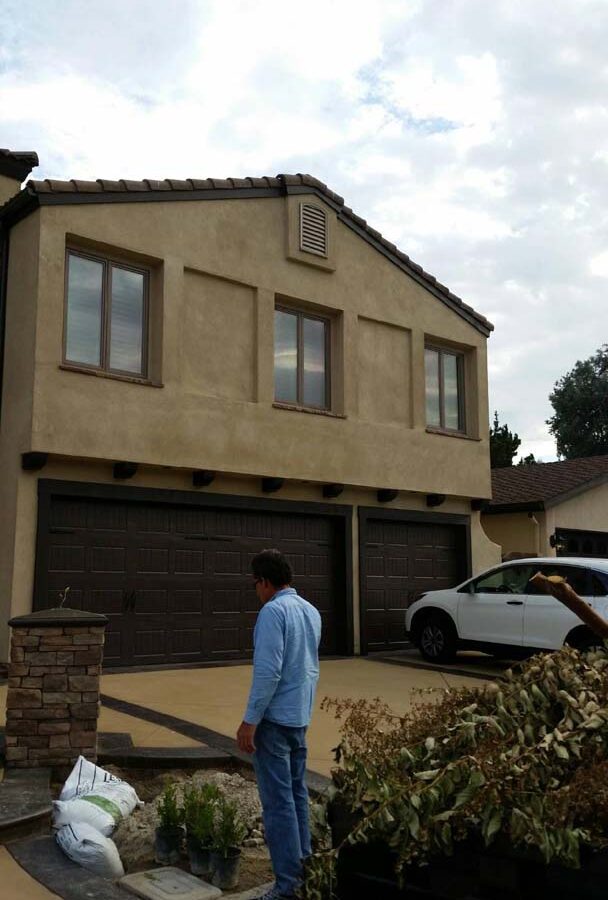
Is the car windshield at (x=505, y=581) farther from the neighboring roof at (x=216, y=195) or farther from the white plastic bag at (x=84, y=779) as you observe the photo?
the white plastic bag at (x=84, y=779)

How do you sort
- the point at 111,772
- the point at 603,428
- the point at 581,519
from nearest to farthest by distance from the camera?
the point at 111,772
the point at 581,519
the point at 603,428

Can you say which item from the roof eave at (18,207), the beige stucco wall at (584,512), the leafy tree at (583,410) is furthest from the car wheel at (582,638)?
the leafy tree at (583,410)

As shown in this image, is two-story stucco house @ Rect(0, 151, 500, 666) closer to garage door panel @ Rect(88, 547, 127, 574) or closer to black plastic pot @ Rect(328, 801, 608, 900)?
garage door panel @ Rect(88, 547, 127, 574)

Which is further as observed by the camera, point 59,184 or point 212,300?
point 212,300

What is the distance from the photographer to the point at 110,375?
472 inches

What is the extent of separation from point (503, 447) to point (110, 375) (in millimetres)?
27913

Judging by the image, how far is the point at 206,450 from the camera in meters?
12.9

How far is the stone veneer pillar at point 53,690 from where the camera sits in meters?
6.45

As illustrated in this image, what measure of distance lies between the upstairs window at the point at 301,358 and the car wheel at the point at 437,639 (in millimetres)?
3965

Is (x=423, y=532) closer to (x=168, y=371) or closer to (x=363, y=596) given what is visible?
(x=363, y=596)

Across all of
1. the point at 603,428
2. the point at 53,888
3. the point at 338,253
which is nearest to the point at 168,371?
the point at 338,253

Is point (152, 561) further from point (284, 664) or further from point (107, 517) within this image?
point (284, 664)

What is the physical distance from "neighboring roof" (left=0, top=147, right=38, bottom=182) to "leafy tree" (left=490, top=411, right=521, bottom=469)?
26.7 metres

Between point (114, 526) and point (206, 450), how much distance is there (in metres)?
1.72
